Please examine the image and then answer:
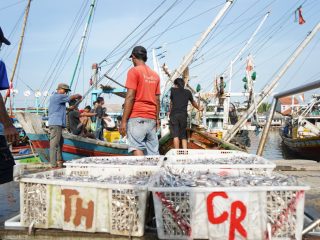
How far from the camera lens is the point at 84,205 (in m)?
→ 2.63

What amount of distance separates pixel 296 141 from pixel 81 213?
920 inches

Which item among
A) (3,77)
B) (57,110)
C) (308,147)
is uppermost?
(3,77)

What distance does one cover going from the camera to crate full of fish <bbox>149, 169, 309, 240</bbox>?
241 centimetres

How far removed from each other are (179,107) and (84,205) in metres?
6.18

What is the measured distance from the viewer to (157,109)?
5.46 m

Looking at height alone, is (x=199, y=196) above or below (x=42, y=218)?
above

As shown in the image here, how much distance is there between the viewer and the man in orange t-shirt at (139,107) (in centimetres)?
507

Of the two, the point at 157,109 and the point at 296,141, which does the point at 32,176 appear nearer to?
the point at 157,109

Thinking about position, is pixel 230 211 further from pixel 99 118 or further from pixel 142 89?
pixel 99 118

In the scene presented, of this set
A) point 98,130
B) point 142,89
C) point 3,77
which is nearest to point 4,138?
point 3,77

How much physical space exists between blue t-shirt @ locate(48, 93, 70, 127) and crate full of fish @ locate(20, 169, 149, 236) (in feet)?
18.6

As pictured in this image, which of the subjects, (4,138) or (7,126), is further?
(4,138)

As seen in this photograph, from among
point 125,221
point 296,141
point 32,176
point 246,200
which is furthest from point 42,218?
point 296,141

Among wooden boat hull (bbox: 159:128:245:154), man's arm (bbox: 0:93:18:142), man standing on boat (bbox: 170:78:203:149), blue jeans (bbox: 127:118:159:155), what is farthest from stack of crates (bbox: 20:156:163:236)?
wooden boat hull (bbox: 159:128:245:154)
